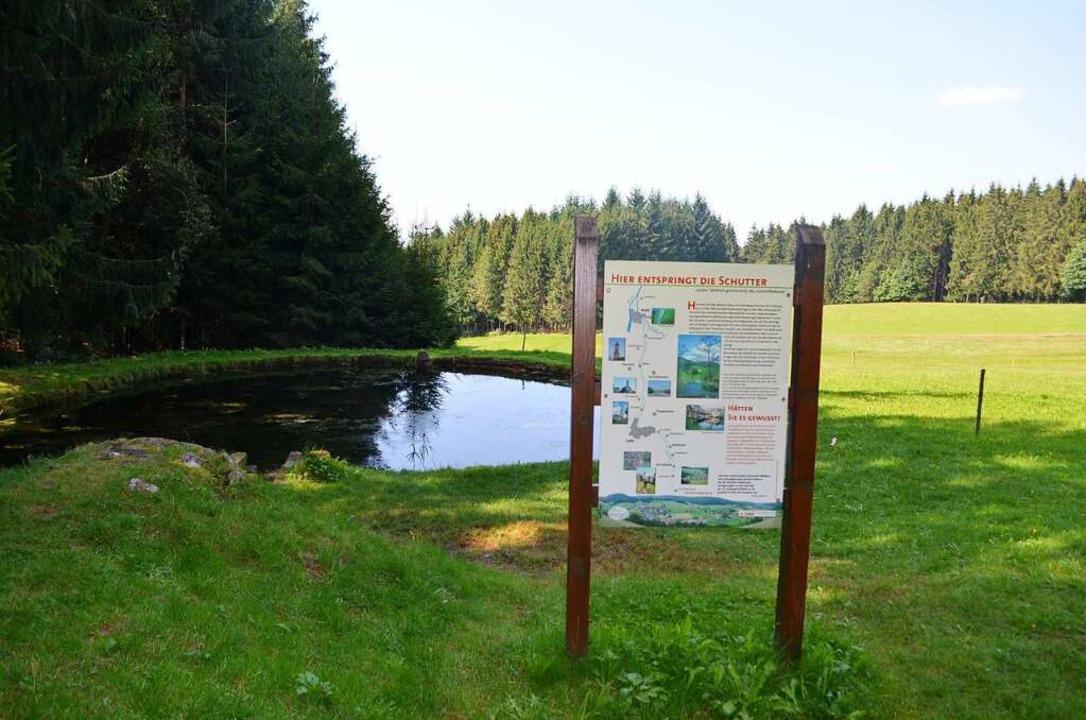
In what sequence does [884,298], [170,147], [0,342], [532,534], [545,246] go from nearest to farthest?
[532,534] < [0,342] < [170,147] < [545,246] < [884,298]

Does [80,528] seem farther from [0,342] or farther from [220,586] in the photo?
[0,342]

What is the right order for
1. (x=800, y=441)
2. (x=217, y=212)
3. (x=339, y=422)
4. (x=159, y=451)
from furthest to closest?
1. (x=217, y=212)
2. (x=339, y=422)
3. (x=159, y=451)
4. (x=800, y=441)

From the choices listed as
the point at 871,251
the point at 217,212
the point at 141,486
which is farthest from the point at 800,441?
the point at 871,251

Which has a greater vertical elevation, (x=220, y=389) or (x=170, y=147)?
(x=170, y=147)

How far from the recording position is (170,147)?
2644 centimetres

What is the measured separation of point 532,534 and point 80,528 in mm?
4756

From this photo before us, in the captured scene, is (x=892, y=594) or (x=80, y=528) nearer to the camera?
(x=80, y=528)

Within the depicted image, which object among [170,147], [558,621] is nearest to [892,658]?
[558,621]

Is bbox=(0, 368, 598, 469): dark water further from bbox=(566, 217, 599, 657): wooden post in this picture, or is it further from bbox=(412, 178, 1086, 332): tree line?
bbox=(412, 178, 1086, 332): tree line

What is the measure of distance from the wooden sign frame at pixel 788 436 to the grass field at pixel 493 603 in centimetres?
28

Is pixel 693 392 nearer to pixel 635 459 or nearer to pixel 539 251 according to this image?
pixel 635 459

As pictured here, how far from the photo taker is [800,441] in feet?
14.5

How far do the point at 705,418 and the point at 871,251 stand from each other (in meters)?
120

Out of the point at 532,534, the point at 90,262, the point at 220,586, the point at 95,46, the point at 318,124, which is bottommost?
the point at 532,534
